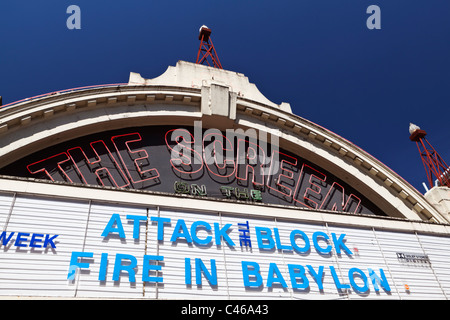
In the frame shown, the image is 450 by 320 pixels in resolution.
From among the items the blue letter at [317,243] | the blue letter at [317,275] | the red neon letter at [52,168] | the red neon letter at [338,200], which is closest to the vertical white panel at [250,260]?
the blue letter at [317,275]

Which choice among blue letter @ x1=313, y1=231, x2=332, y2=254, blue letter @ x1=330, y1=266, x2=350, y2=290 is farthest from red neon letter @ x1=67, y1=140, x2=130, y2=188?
blue letter @ x1=330, y1=266, x2=350, y2=290

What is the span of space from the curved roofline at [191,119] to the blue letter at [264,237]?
7.15m

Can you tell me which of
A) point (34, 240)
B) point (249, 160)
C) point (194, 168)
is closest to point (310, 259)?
point (194, 168)

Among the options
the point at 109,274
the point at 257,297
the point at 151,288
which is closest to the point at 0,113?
the point at 109,274

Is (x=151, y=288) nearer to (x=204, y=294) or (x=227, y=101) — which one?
(x=204, y=294)

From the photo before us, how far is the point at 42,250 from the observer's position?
26.3 feet

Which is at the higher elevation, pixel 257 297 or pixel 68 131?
pixel 68 131

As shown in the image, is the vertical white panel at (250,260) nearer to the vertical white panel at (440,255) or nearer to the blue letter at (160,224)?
the blue letter at (160,224)

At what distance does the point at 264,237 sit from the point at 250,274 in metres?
1.22

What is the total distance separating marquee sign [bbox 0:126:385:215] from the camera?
527 inches

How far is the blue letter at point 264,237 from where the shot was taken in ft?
32.3

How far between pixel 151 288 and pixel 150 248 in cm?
99

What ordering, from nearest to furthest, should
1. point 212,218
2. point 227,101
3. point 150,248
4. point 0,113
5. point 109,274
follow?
point 109,274
point 150,248
point 212,218
point 0,113
point 227,101

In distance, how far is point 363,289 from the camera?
10.1m
